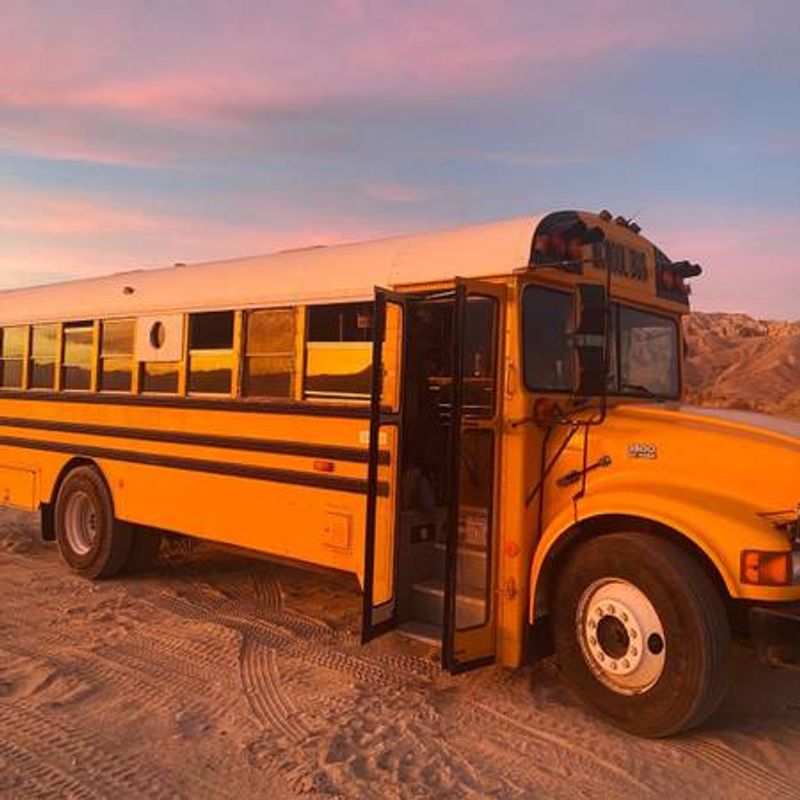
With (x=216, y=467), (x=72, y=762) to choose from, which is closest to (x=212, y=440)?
(x=216, y=467)

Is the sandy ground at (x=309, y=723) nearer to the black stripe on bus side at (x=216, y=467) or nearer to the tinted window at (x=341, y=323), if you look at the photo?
the black stripe on bus side at (x=216, y=467)

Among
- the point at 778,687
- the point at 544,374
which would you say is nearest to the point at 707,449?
the point at 544,374

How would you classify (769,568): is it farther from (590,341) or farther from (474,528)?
(474,528)

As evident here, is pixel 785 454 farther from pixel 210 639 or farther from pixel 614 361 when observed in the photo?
pixel 210 639

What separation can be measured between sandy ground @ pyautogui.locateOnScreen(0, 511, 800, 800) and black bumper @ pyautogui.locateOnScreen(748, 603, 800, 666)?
0.50 meters

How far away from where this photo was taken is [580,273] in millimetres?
4961

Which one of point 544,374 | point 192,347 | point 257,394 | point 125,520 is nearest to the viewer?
point 544,374

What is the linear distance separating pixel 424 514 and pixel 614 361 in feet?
4.59

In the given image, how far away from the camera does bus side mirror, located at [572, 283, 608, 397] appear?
14.1 ft

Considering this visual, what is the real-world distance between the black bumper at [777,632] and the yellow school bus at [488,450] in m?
0.02

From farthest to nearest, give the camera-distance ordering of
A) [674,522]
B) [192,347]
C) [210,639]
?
[192,347]
[210,639]
[674,522]

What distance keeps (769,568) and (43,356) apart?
648 cm

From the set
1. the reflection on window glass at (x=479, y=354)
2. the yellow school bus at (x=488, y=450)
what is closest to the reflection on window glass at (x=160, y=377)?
the yellow school bus at (x=488, y=450)

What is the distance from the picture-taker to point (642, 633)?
4.20 meters
